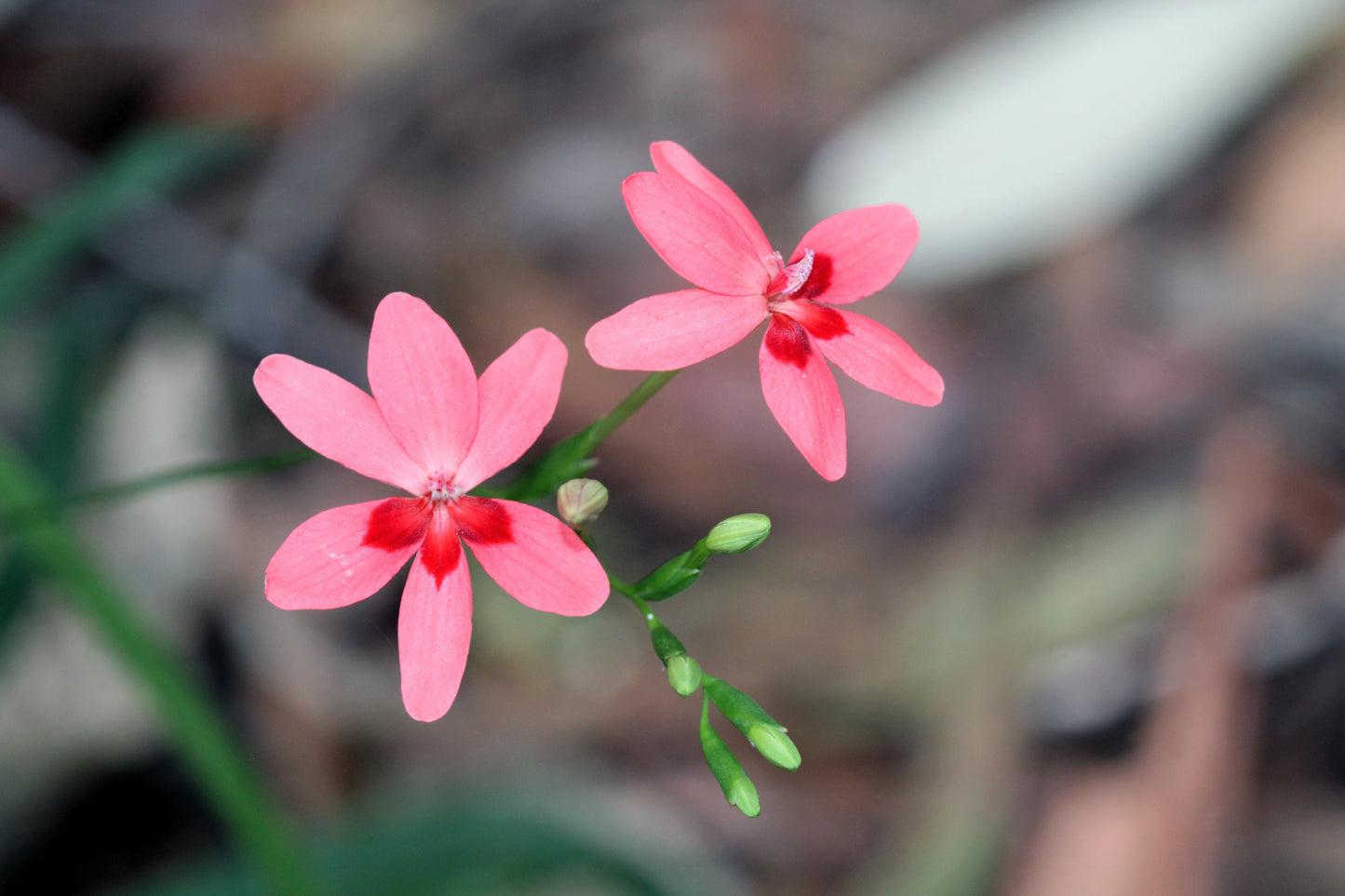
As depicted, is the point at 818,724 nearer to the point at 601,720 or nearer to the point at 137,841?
the point at 601,720

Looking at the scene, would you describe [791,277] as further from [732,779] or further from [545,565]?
[732,779]

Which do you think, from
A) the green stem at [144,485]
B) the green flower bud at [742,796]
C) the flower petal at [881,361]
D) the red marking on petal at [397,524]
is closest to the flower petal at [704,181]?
the flower petal at [881,361]

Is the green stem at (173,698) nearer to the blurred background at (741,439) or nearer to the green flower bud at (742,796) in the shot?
the blurred background at (741,439)

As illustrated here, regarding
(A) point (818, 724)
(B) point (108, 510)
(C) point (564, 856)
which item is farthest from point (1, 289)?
(A) point (818, 724)

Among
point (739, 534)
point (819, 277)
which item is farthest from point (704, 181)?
point (739, 534)

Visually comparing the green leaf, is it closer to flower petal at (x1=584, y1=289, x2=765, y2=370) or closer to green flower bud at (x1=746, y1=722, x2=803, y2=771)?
green flower bud at (x1=746, y1=722, x2=803, y2=771)

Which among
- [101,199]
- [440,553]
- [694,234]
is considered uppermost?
A: [101,199]

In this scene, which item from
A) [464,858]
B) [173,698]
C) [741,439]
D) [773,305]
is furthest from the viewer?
[741,439]
